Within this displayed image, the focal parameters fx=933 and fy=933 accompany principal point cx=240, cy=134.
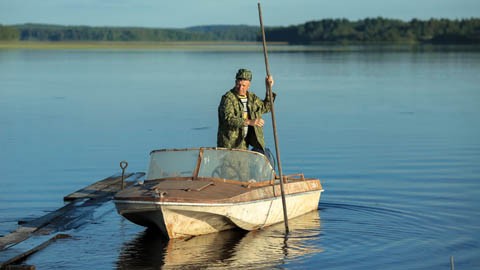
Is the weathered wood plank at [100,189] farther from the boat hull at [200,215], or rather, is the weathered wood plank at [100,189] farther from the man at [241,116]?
the man at [241,116]

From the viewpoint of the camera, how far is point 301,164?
21.4 m

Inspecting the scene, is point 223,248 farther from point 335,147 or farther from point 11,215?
point 335,147

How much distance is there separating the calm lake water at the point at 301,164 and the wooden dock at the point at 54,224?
22cm

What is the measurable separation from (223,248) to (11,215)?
447 cm

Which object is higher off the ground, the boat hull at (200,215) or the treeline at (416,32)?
the boat hull at (200,215)

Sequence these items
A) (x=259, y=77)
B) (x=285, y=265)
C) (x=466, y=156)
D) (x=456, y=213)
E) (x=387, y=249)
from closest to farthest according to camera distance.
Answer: (x=285, y=265) → (x=387, y=249) → (x=456, y=213) → (x=466, y=156) → (x=259, y=77)

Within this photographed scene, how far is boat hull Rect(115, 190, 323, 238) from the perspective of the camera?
42.1ft

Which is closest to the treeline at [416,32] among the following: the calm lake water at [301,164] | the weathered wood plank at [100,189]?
the calm lake water at [301,164]

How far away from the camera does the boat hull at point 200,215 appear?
12.8 metres

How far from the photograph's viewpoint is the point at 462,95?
135 ft

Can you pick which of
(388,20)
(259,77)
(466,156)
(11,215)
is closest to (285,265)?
(11,215)

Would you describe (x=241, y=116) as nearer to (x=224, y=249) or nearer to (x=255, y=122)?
(x=255, y=122)

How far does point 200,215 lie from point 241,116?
6.39 feet

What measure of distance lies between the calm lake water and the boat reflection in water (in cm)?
3
